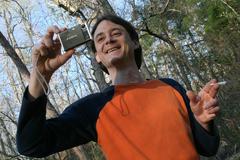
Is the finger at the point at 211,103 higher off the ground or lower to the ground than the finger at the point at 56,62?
lower

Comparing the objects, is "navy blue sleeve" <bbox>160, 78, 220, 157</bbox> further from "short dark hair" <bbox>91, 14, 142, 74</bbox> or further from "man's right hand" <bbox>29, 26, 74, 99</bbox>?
"man's right hand" <bbox>29, 26, 74, 99</bbox>

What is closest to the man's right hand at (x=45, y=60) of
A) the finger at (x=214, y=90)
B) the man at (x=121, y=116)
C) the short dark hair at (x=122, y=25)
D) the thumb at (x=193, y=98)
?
the man at (x=121, y=116)

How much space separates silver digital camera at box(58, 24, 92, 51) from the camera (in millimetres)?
2234

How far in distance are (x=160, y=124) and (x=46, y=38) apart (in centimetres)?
76

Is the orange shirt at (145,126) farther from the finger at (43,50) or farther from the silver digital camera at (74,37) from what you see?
the finger at (43,50)

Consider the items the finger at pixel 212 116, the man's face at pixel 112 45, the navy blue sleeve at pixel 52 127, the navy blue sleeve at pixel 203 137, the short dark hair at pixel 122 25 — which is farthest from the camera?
the short dark hair at pixel 122 25

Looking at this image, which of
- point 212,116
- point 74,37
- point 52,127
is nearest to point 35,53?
point 74,37

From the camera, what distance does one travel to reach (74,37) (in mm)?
2291

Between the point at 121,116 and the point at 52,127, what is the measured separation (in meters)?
0.38

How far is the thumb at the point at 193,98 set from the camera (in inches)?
85.1

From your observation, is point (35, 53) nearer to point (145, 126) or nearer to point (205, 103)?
point (145, 126)

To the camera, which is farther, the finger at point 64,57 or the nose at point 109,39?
the nose at point 109,39

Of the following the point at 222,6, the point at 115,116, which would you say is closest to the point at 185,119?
the point at 115,116

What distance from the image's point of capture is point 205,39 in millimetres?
17031
